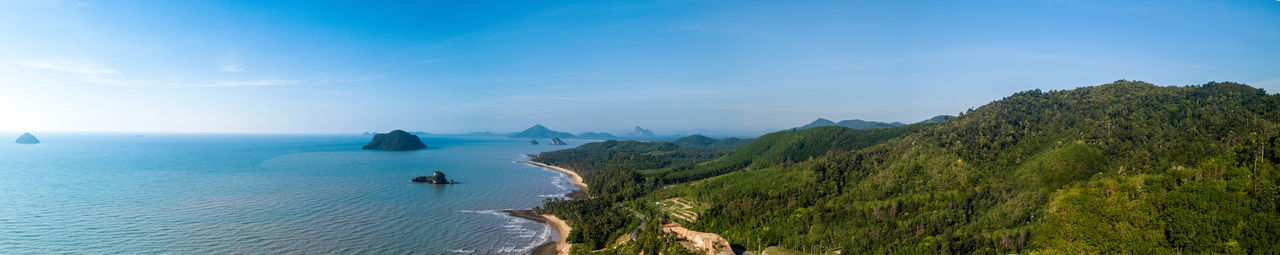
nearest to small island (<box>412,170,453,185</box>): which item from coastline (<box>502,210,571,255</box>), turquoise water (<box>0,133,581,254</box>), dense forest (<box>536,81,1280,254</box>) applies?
turquoise water (<box>0,133,581,254</box>)

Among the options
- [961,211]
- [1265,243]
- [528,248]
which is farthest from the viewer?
[961,211]

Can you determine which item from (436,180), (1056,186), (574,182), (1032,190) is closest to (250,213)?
(436,180)

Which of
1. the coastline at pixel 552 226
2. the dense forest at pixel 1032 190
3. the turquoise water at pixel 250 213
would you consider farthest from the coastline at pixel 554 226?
the dense forest at pixel 1032 190

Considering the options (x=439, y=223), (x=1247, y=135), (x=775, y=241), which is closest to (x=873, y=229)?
(x=775, y=241)

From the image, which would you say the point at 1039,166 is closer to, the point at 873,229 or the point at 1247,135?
the point at 1247,135

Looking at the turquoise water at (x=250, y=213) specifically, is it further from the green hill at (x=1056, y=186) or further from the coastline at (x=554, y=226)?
the green hill at (x=1056, y=186)

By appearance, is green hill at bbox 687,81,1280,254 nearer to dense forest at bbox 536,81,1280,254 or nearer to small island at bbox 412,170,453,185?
dense forest at bbox 536,81,1280,254

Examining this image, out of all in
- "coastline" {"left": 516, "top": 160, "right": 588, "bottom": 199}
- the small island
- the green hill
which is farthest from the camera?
the small island
